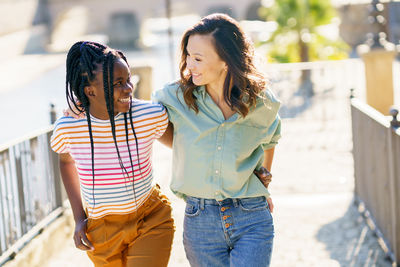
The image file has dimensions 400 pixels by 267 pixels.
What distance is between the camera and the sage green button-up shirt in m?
2.98

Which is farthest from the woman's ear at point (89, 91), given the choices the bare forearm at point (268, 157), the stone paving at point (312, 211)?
the stone paving at point (312, 211)

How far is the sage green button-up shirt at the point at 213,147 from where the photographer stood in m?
2.98

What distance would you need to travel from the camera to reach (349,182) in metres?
7.55

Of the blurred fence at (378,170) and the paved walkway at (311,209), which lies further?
the paved walkway at (311,209)

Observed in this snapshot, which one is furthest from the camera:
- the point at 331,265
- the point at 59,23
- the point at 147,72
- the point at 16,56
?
the point at 59,23

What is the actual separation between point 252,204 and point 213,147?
304 mm

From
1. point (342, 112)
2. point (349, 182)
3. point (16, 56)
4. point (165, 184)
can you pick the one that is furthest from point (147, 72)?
point (16, 56)

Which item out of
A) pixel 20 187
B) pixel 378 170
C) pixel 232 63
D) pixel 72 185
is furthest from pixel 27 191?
pixel 232 63

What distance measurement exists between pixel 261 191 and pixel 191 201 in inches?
12.4

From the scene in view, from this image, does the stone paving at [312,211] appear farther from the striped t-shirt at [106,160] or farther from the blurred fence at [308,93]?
the striped t-shirt at [106,160]

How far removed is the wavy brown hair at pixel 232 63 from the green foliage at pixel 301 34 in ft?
45.6

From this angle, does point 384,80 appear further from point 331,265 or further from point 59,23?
point 59,23

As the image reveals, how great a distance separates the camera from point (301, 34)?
16844 mm

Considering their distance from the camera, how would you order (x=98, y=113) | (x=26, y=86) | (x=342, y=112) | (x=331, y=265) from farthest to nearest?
(x=26, y=86)
(x=342, y=112)
(x=331, y=265)
(x=98, y=113)
